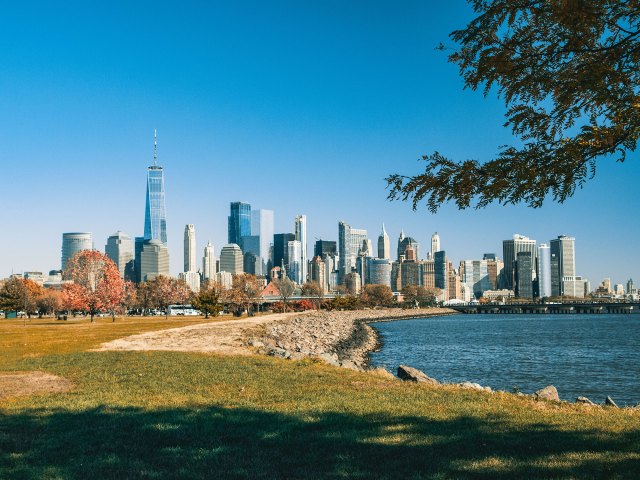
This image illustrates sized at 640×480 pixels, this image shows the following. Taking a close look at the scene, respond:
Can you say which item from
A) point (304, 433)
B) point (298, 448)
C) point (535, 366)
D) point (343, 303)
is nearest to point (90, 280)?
point (535, 366)

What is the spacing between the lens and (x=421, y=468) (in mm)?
8625

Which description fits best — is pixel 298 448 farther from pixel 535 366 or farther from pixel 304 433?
pixel 535 366

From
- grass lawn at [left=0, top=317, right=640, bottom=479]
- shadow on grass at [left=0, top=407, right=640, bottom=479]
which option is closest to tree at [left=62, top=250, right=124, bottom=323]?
grass lawn at [left=0, top=317, right=640, bottom=479]

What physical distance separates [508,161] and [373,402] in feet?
24.6

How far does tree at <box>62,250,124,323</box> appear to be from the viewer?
7481 cm

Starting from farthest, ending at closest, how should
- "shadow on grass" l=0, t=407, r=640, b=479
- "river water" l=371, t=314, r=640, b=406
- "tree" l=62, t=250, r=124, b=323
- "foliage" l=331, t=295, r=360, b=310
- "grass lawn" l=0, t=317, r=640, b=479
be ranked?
"foliage" l=331, t=295, r=360, b=310, "tree" l=62, t=250, r=124, b=323, "river water" l=371, t=314, r=640, b=406, "grass lawn" l=0, t=317, r=640, b=479, "shadow on grass" l=0, t=407, r=640, b=479

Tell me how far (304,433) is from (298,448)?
0.93m

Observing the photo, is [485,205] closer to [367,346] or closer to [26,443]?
[26,443]

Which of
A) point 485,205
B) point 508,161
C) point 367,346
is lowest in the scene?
point 367,346

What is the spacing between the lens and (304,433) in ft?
35.2

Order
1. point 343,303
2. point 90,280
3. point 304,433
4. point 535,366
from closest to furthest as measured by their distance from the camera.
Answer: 1. point 304,433
2. point 535,366
3. point 90,280
4. point 343,303

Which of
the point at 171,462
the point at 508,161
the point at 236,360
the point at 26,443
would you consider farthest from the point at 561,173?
the point at 236,360

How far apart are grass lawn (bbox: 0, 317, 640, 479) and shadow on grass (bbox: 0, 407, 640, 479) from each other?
0.02 meters

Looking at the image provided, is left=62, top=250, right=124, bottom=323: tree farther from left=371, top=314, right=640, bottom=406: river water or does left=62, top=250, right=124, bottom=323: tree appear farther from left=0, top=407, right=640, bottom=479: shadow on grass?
left=0, top=407, right=640, bottom=479: shadow on grass
